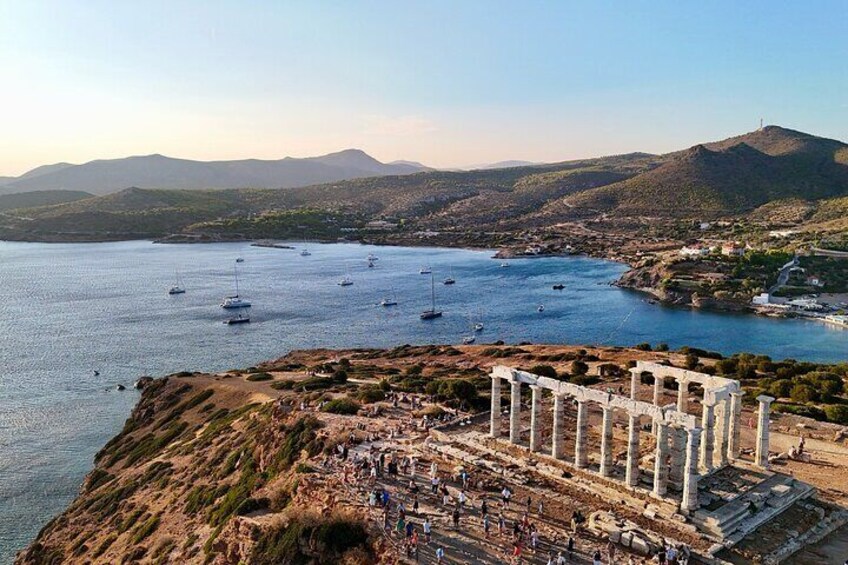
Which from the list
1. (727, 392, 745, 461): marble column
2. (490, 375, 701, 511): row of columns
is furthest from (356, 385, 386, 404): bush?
(727, 392, 745, 461): marble column

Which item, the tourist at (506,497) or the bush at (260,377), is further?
the bush at (260,377)

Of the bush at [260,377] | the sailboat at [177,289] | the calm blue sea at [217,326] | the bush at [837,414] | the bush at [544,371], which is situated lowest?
the calm blue sea at [217,326]

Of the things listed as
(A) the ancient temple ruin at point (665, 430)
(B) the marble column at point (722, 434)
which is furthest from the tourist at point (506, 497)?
(B) the marble column at point (722, 434)

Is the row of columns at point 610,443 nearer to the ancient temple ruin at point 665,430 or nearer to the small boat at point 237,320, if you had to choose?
the ancient temple ruin at point 665,430

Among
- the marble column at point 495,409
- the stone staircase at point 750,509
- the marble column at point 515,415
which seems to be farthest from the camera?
the marble column at point 495,409

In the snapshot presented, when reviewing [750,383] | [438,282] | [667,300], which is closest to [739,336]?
[667,300]

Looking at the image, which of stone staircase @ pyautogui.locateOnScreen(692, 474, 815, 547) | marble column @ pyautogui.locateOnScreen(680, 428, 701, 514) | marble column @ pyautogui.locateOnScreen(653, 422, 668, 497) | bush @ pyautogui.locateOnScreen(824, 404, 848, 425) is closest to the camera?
stone staircase @ pyautogui.locateOnScreen(692, 474, 815, 547)

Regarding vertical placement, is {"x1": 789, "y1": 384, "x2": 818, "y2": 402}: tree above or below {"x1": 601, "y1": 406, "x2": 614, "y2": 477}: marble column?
below

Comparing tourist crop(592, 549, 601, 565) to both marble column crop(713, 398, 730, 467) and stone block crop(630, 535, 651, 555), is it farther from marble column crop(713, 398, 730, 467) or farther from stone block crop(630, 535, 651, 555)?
marble column crop(713, 398, 730, 467)
